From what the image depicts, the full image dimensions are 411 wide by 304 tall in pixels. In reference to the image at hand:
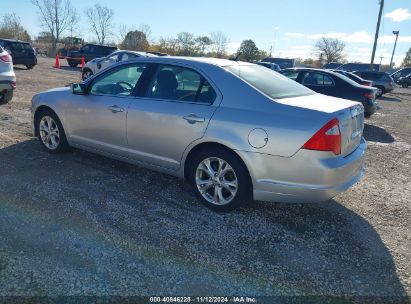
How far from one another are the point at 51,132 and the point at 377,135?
7.45 meters

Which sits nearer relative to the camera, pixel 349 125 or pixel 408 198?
pixel 349 125

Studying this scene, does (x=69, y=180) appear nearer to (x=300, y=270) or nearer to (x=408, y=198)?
(x=300, y=270)

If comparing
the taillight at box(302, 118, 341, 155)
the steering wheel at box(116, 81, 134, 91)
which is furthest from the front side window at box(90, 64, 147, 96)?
the taillight at box(302, 118, 341, 155)

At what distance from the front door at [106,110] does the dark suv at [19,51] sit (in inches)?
692

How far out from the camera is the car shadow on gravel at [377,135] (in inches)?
332

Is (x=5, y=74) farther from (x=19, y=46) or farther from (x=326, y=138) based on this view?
(x=19, y=46)

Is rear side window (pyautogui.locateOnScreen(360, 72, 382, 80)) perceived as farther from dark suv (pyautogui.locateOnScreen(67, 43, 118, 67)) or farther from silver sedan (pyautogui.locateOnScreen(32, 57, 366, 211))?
silver sedan (pyautogui.locateOnScreen(32, 57, 366, 211))

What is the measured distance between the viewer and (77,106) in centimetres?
501

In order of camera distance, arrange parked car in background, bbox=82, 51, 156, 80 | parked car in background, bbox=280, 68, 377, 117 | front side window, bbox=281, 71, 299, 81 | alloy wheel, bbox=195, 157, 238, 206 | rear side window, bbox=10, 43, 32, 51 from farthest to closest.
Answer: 1. rear side window, bbox=10, 43, 32, 51
2. parked car in background, bbox=82, 51, 156, 80
3. front side window, bbox=281, 71, 299, 81
4. parked car in background, bbox=280, 68, 377, 117
5. alloy wheel, bbox=195, 157, 238, 206

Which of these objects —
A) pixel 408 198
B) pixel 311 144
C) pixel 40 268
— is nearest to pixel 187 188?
pixel 311 144

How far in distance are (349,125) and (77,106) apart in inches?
137

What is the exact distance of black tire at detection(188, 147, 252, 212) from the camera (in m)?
3.69

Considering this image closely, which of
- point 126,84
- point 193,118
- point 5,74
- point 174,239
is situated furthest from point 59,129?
point 5,74

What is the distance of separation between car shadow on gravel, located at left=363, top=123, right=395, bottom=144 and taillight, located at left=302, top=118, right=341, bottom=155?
18.3 ft
